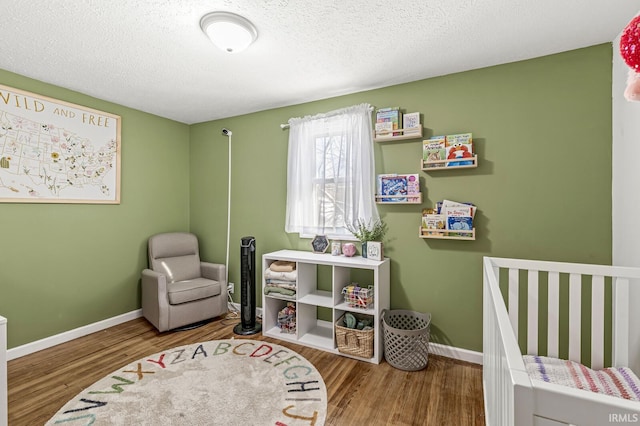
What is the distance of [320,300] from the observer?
9.06ft

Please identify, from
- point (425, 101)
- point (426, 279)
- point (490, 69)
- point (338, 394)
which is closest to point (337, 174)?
point (425, 101)

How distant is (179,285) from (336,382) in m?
1.89

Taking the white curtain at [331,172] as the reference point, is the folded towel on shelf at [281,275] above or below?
below

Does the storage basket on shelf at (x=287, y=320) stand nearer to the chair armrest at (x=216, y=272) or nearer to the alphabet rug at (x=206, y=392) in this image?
the alphabet rug at (x=206, y=392)

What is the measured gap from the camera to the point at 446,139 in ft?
7.95

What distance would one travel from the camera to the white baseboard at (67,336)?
8.16ft

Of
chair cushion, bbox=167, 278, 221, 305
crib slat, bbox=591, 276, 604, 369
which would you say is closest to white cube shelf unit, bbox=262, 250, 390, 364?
chair cushion, bbox=167, 278, 221, 305

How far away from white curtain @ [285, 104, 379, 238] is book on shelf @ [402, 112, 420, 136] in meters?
0.33

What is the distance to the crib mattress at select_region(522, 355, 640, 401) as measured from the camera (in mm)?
1210

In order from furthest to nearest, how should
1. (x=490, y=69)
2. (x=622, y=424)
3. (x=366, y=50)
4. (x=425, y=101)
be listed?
(x=425, y=101) → (x=490, y=69) → (x=366, y=50) → (x=622, y=424)

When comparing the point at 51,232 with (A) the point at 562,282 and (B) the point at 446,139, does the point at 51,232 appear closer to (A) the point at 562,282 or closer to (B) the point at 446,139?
(B) the point at 446,139

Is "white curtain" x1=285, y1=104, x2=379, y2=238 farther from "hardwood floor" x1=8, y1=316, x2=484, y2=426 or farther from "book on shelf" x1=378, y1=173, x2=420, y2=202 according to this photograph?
"hardwood floor" x1=8, y1=316, x2=484, y2=426

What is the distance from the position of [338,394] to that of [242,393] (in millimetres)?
641

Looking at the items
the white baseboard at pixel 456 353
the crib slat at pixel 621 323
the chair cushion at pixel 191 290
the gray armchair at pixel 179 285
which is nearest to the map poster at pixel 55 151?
the gray armchair at pixel 179 285
